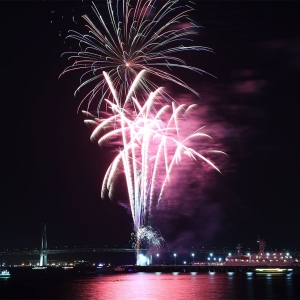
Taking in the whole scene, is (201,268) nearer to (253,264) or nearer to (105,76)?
(253,264)

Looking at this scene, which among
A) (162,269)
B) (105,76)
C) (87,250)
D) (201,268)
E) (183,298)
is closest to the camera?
(105,76)

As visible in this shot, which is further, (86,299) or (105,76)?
(86,299)

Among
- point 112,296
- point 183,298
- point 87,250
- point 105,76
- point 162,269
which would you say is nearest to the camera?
point 105,76

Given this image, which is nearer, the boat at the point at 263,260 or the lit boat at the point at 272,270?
the lit boat at the point at 272,270

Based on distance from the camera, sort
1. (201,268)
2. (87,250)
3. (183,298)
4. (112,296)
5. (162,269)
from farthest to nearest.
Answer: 1. (87,250)
2. (201,268)
3. (162,269)
4. (112,296)
5. (183,298)

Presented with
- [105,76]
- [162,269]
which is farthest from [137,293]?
[162,269]

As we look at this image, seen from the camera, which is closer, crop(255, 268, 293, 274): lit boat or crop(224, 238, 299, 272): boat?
crop(255, 268, 293, 274): lit boat

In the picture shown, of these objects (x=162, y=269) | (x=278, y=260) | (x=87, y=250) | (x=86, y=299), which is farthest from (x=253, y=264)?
(x=86, y=299)

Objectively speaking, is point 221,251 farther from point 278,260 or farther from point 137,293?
point 137,293

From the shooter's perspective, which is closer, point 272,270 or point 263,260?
point 272,270

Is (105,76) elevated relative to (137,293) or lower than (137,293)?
elevated
